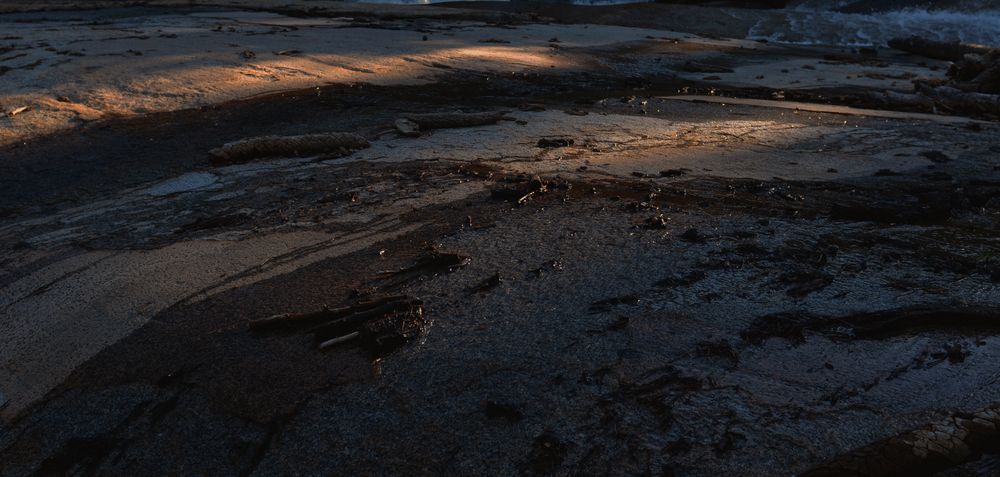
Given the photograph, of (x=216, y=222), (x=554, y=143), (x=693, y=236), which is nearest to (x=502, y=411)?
(x=693, y=236)

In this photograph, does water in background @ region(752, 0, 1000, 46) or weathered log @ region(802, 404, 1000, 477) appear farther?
water in background @ region(752, 0, 1000, 46)

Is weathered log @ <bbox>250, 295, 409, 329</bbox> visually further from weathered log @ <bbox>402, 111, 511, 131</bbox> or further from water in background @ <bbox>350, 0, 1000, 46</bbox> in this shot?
water in background @ <bbox>350, 0, 1000, 46</bbox>

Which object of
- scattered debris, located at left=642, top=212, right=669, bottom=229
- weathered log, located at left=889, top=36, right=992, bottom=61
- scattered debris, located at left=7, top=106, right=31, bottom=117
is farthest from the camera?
weathered log, located at left=889, top=36, right=992, bottom=61

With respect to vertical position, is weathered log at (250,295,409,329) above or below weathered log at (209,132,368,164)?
below

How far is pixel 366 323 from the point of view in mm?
2141

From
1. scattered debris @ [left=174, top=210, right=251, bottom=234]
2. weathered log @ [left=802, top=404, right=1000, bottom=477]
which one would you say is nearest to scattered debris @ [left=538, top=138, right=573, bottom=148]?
scattered debris @ [left=174, top=210, right=251, bottom=234]

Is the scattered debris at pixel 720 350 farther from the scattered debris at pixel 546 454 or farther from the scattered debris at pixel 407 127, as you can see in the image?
the scattered debris at pixel 407 127

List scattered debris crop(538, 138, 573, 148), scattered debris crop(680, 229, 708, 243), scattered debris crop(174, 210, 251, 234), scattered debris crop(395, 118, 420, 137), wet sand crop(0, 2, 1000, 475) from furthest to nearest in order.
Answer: scattered debris crop(395, 118, 420, 137) → scattered debris crop(538, 138, 573, 148) → scattered debris crop(174, 210, 251, 234) → scattered debris crop(680, 229, 708, 243) → wet sand crop(0, 2, 1000, 475)

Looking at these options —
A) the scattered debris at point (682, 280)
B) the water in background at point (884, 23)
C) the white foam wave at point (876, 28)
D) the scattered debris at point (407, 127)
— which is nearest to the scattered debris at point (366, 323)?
the scattered debris at point (682, 280)

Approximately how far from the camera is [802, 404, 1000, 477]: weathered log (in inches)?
58.9

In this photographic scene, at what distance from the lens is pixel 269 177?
12.1ft

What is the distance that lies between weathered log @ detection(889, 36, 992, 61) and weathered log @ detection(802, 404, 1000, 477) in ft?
30.3

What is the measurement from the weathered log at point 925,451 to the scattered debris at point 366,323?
1.08m

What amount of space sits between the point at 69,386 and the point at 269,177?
1.79m
